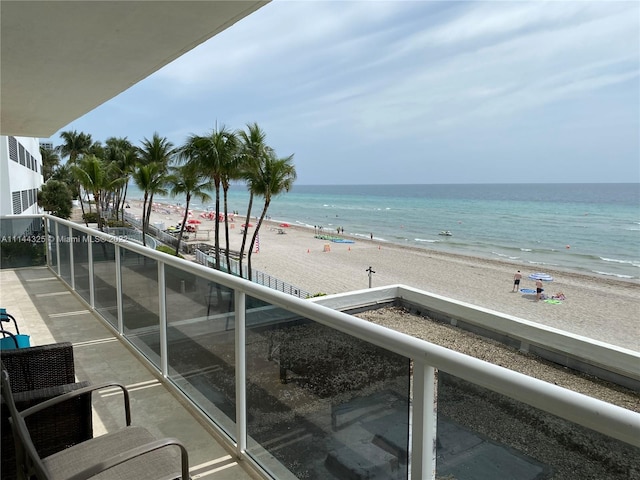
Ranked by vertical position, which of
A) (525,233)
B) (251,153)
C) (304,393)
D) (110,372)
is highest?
(251,153)

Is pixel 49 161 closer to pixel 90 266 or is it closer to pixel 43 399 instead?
pixel 90 266

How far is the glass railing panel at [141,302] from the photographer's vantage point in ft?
11.5

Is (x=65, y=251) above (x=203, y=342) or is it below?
above

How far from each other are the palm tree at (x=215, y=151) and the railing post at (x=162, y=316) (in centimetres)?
2147

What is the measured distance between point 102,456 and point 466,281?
23.8m

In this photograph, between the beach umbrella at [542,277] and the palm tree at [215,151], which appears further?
the palm tree at [215,151]

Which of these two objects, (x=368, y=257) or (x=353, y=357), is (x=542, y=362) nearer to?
(x=353, y=357)

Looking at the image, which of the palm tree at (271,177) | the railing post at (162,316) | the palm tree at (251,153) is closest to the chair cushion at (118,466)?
the railing post at (162,316)

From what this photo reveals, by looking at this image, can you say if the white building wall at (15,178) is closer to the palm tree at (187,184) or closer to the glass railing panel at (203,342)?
the palm tree at (187,184)

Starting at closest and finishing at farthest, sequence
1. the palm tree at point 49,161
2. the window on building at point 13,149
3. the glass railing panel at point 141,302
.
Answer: the glass railing panel at point 141,302, the window on building at point 13,149, the palm tree at point 49,161

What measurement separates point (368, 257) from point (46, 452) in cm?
2987

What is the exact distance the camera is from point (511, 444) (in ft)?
3.82

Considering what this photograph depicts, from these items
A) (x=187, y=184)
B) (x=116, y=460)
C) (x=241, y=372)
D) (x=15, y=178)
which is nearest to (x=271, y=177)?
(x=187, y=184)

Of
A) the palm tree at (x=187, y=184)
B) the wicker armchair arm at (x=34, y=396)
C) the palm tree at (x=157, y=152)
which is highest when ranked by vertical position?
the palm tree at (x=157, y=152)
